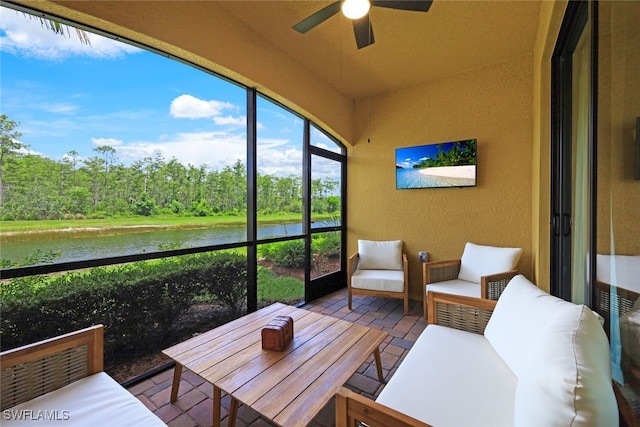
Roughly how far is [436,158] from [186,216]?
117 inches

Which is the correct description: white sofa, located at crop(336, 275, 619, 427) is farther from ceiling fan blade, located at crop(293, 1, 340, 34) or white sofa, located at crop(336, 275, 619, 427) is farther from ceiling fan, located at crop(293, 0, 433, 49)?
ceiling fan blade, located at crop(293, 1, 340, 34)

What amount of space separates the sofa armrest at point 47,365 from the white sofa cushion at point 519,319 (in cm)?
193

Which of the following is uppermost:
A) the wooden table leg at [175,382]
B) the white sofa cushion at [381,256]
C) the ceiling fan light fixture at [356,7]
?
the ceiling fan light fixture at [356,7]

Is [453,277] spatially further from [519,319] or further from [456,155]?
[519,319]

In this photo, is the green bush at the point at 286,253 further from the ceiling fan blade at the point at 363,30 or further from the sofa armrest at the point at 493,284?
the ceiling fan blade at the point at 363,30

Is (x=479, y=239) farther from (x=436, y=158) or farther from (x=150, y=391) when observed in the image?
(x=150, y=391)


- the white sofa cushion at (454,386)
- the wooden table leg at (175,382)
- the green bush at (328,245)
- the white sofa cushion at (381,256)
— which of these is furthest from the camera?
the green bush at (328,245)

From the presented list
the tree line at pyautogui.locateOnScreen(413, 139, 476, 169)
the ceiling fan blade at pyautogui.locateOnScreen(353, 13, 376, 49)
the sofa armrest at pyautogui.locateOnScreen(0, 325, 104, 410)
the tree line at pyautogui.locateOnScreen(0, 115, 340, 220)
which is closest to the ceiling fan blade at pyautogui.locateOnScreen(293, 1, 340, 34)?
the ceiling fan blade at pyautogui.locateOnScreen(353, 13, 376, 49)

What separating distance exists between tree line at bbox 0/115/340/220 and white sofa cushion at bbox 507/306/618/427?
7.58ft

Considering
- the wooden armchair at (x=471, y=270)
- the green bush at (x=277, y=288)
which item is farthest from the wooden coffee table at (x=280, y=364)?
the wooden armchair at (x=471, y=270)

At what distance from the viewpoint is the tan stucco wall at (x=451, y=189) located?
293 centimetres

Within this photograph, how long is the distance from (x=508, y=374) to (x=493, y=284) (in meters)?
1.29

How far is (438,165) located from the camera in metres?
3.30

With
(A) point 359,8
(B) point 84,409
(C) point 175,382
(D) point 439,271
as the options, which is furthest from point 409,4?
(C) point 175,382
